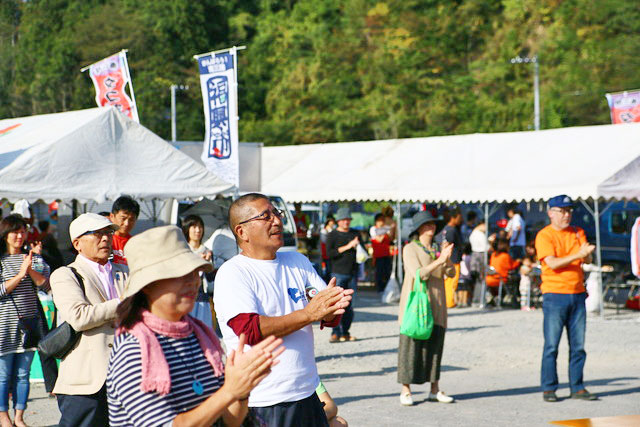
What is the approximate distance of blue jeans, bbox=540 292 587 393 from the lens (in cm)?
874

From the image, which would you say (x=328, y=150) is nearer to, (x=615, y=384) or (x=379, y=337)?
(x=379, y=337)

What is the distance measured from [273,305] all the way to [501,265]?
1440 cm

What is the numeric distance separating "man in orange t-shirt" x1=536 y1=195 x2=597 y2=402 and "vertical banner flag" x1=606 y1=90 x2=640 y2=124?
14.9m

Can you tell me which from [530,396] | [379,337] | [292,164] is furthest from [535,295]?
[530,396]

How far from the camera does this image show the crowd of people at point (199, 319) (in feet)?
9.37

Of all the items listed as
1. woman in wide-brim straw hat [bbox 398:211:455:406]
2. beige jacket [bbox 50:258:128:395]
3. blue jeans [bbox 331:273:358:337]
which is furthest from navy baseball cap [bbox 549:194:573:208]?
beige jacket [bbox 50:258:128:395]

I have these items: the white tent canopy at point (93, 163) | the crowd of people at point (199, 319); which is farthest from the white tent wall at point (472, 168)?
the crowd of people at point (199, 319)

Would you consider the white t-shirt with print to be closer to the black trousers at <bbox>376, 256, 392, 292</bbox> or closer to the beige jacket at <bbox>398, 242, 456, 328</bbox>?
the beige jacket at <bbox>398, 242, 456, 328</bbox>

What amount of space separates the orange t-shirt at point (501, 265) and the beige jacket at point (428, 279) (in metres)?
9.56

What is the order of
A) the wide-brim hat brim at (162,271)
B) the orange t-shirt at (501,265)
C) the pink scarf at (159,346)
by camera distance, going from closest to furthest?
1. the pink scarf at (159,346)
2. the wide-brim hat brim at (162,271)
3. the orange t-shirt at (501,265)

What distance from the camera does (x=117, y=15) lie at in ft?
220

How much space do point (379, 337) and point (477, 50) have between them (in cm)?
4372

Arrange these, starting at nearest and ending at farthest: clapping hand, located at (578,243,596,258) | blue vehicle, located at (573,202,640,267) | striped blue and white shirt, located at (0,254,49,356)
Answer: striped blue and white shirt, located at (0,254,49,356) → clapping hand, located at (578,243,596,258) → blue vehicle, located at (573,202,640,267)

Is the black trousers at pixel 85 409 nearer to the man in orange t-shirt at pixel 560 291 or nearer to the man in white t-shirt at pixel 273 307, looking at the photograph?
A: the man in white t-shirt at pixel 273 307
